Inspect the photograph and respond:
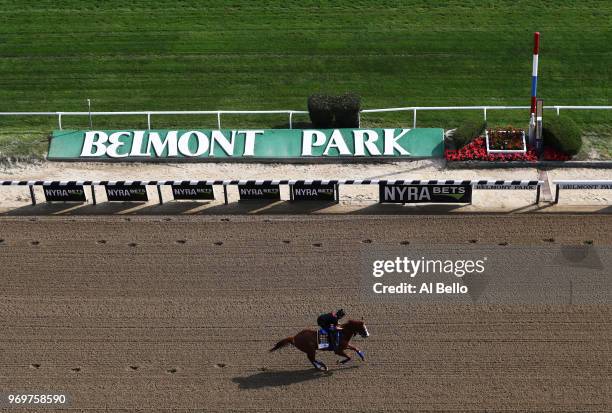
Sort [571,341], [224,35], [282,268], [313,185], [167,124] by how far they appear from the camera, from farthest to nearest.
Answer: [224,35] < [167,124] < [313,185] < [282,268] < [571,341]

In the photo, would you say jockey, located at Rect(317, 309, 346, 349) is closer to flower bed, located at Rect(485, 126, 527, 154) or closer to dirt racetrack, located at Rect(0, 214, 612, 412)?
dirt racetrack, located at Rect(0, 214, 612, 412)

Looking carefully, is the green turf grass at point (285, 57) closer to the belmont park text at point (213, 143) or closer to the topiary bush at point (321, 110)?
the belmont park text at point (213, 143)

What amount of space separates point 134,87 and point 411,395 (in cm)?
1619

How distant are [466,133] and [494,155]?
1.03 metres

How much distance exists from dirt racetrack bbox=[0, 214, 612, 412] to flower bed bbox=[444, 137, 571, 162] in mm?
2903

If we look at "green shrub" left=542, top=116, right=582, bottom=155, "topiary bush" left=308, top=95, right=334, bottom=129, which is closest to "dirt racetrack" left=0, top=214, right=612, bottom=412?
"green shrub" left=542, top=116, right=582, bottom=155

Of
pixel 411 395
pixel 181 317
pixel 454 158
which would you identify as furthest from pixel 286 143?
pixel 411 395

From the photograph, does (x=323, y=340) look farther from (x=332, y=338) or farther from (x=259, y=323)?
(x=259, y=323)

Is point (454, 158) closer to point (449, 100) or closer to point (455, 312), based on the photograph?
point (449, 100)

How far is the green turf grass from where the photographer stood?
90.4ft

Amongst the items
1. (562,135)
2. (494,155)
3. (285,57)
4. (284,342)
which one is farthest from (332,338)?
(285,57)

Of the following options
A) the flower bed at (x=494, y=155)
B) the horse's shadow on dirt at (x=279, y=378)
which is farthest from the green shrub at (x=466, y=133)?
the horse's shadow on dirt at (x=279, y=378)

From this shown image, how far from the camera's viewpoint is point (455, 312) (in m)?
18.9

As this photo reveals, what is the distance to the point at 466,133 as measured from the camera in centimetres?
2478
